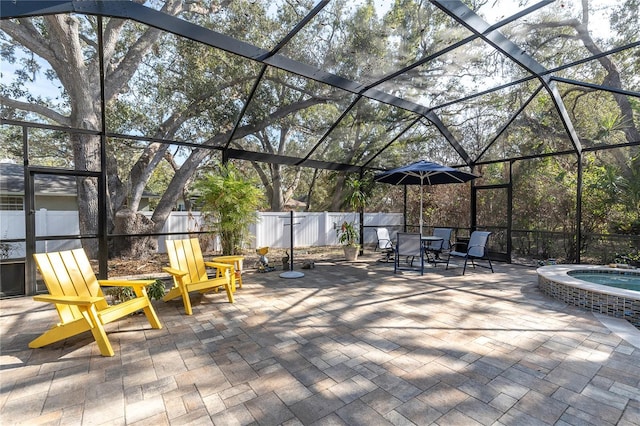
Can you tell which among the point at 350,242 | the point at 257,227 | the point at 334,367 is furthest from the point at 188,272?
the point at 257,227

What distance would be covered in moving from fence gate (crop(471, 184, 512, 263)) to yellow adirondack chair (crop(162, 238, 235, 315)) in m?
6.99

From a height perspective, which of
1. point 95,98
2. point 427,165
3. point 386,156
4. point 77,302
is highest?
point 95,98

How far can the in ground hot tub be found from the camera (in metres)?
3.48

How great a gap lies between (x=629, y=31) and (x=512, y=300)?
6.16 metres

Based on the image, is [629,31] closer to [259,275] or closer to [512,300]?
[512,300]

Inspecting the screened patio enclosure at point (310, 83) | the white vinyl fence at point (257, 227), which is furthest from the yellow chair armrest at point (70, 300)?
the white vinyl fence at point (257, 227)

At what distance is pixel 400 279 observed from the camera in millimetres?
5633

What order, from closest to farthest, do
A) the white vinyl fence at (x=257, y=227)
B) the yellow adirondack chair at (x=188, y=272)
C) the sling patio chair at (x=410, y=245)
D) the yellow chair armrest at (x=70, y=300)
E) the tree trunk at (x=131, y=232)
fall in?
the yellow chair armrest at (x=70, y=300) → the yellow adirondack chair at (x=188, y=272) → the white vinyl fence at (x=257, y=227) → the sling patio chair at (x=410, y=245) → the tree trunk at (x=131, y=232)

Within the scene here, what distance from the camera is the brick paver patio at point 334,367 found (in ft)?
6.09

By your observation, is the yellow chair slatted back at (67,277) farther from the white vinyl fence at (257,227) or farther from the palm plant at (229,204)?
the palm plant at (229,204)

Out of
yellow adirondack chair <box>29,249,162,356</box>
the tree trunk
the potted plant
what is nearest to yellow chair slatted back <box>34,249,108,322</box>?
yellow adirondack chair <box>29,249,162,356</box>

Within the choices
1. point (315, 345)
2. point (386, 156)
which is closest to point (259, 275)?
point (315, 345)

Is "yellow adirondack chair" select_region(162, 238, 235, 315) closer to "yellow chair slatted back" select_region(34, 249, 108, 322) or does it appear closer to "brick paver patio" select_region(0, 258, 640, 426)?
"brick paver patio" select_region(0, 258, 640, 426)

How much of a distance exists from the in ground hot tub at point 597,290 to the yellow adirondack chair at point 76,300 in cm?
551
